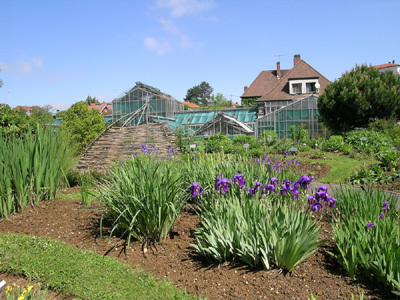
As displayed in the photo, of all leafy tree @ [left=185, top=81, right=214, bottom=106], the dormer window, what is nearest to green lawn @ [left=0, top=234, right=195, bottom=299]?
the dormer window

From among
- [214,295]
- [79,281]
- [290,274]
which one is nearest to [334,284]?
[290,274]

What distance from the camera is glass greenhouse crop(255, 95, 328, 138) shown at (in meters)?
26.4

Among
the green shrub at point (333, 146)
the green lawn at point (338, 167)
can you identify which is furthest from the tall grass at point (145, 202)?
the green shrub at point (333, 146)

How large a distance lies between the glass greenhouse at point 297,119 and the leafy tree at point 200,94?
6613 cm

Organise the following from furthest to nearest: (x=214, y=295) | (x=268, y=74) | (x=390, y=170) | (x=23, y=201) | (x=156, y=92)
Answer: (x=268, y=74) → (x=156, y=92) → (x=390, y=170) → (x=23, y=201) → (x=214, y=295)

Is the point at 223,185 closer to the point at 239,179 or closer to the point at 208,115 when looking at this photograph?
the point at 239,179

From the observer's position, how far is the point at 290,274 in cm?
327

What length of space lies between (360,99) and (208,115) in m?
16.4

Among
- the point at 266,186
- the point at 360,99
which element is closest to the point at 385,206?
the point at 266,186

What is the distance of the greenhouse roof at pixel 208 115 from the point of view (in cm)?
3475

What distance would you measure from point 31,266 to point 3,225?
5.04 feet

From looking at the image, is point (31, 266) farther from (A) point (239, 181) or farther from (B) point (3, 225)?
(A) point (239, 181)

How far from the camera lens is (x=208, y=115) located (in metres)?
34.8

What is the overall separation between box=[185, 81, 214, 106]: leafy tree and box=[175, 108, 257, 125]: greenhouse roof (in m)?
57.5
